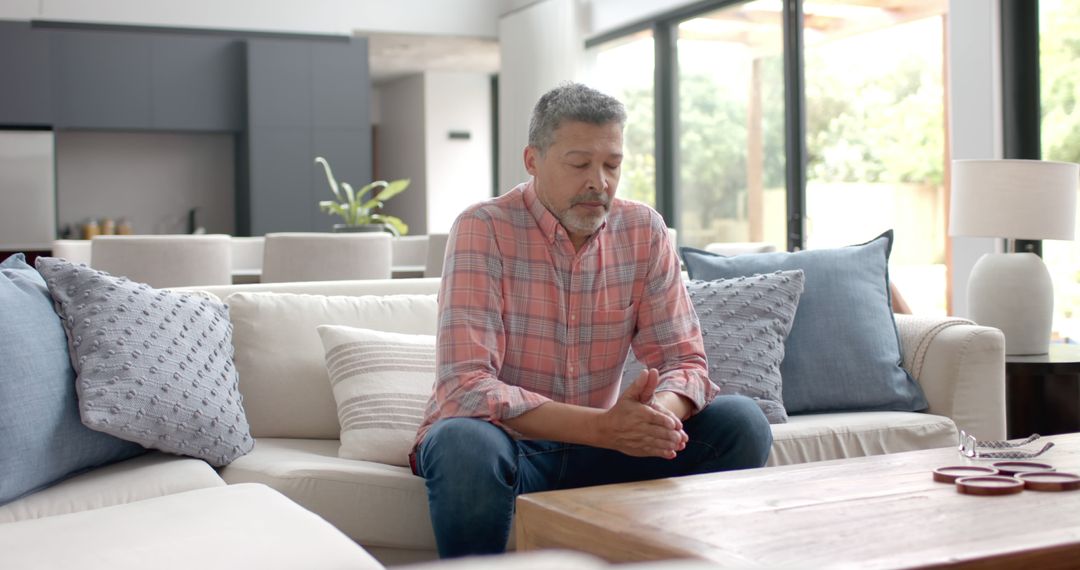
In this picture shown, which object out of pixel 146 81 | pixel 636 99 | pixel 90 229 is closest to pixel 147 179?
pixel 90 229

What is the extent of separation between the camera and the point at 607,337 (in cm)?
227

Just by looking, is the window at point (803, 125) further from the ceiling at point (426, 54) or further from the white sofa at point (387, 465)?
the white sofa at point (387, 465)

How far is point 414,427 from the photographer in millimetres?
2459

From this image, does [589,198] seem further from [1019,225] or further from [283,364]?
[1019,225]

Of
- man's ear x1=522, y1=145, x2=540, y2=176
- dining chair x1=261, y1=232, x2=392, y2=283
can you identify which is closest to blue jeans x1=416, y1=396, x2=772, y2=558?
man's ear x1=522, y1=145, x2=540, y2=176

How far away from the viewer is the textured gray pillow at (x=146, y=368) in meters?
2.15

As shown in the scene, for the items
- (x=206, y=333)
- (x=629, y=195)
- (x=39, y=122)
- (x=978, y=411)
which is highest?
(x=39, y=122)

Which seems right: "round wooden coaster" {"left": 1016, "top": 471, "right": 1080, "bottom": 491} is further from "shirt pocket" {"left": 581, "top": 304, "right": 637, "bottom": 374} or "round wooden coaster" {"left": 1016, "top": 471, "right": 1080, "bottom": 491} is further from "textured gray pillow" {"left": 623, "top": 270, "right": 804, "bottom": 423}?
"textured gray pillow" {"left": 623, "top": 270, "right": 804, "bottom": 423}

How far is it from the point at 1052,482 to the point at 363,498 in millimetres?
1217

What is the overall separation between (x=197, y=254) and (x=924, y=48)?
352cm

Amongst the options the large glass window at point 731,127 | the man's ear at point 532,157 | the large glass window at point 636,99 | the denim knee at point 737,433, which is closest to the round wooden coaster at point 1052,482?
the denim knee at point 737,433

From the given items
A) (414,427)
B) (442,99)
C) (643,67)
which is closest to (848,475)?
(414,427)

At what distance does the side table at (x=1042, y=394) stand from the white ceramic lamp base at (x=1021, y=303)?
2.9 inches

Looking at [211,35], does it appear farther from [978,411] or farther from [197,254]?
[978,411]
